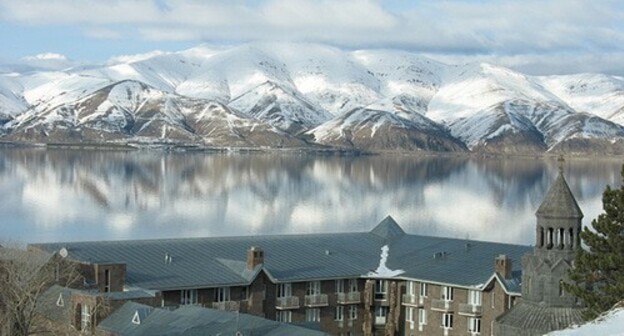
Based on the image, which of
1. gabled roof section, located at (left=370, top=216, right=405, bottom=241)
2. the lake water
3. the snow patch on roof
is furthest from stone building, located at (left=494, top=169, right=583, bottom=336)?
the lake water

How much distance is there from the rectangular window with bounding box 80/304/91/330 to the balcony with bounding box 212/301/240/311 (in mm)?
8558

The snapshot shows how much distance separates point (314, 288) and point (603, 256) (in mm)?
29057

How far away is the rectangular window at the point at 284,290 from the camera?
59.1 metres

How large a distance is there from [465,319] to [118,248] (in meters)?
17.7

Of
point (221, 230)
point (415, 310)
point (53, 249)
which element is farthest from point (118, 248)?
point (221, 230)

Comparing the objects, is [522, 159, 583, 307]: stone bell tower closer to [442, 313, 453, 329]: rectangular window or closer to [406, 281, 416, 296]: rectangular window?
[442, 313, 453, 329]: rectangular window

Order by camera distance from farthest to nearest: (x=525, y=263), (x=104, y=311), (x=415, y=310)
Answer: (x=415, y=310) → (x=104, y=311) → (x=525, y=263)

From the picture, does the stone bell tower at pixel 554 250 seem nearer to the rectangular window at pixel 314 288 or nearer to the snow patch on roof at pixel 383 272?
the rectangular window at pixel 314 288

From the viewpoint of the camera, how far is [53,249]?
56.9 meters

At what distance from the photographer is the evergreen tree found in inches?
1278

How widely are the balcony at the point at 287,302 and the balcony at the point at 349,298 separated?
114 inches

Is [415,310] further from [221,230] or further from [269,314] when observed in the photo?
[221,230]

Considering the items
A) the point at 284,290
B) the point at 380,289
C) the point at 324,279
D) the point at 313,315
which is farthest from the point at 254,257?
the point at 380,289

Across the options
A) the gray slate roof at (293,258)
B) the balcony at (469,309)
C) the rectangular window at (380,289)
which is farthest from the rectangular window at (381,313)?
the balcony at (469,309)
